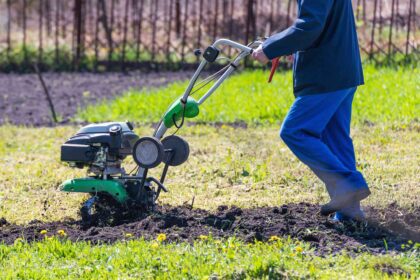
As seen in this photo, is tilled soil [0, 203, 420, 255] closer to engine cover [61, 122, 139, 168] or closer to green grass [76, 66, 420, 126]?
engine cover [61, 122, 139, 168]

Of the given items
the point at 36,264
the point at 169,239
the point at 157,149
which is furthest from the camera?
the point at 157,149

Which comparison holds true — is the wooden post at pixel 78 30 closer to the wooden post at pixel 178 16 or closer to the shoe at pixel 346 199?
the wooden post at pixel 178 16

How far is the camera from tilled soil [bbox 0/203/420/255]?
18.7ft

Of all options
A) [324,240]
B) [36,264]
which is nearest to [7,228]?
[36,264]

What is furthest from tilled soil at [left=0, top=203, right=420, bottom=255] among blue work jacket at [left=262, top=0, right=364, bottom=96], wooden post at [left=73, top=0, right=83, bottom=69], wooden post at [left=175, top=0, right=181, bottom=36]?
wooden post at [left=175, top=0, right=181, bottom=36]

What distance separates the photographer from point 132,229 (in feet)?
→ 20.0

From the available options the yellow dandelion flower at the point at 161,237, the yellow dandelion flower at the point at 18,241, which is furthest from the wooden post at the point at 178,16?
the yellow dandelion flower at the point at 161,237

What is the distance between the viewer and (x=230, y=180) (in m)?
8.03

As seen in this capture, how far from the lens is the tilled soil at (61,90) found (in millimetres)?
11969

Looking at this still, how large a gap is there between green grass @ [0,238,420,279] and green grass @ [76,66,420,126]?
15.8ft

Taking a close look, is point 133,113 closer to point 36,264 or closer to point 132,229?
point 132,229

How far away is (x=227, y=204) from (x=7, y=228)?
5.44ft

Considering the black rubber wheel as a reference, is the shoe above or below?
below

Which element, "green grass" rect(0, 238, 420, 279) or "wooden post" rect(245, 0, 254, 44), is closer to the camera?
"green grass" rect(0, 238, 420, 279)
